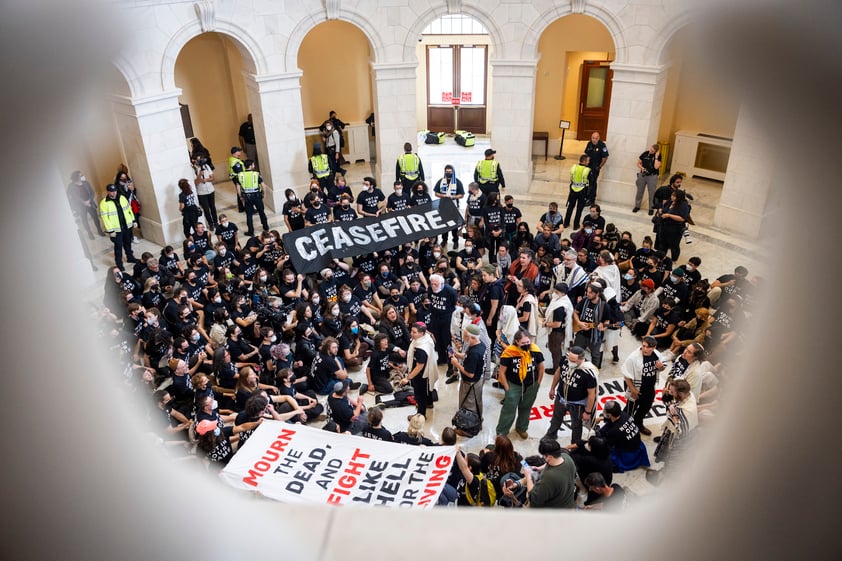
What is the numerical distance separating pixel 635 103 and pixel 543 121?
19.5 feet

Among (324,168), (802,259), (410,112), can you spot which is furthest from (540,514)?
(410,112)

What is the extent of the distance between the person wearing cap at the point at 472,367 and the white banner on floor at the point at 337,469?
140cm

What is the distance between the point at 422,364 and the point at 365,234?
4.17 metres

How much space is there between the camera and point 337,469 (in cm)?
613

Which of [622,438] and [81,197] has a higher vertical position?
[81,197]

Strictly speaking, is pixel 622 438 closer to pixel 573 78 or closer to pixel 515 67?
pixel 515 67

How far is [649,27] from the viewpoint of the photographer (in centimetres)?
1356

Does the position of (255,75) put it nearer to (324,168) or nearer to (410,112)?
(324,168)

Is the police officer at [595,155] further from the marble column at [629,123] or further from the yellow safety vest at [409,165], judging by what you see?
the yellow safety vest at [409,165]

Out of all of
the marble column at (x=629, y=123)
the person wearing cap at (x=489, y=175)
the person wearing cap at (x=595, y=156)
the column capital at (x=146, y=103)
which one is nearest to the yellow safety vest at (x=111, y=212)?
the column capital at (x=146, y=103)

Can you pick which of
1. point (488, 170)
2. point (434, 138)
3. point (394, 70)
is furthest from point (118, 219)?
point (434, 138)

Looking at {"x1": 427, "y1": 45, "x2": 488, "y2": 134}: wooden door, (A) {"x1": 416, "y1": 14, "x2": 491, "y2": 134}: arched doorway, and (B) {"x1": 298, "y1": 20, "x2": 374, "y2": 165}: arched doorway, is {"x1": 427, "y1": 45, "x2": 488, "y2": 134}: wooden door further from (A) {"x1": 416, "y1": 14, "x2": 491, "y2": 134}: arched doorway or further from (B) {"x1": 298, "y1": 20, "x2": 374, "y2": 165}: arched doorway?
(B) {"x1": 298, "y1": 20, "x2": 374, "y2": 165}: arched doorway

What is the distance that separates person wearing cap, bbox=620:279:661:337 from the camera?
9.86m

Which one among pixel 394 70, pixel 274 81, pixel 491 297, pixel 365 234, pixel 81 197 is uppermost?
pixel 394 70
